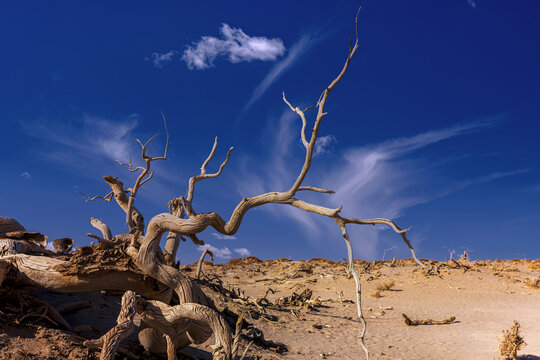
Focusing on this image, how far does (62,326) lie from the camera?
5.88 meters

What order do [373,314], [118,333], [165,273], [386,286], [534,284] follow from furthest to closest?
[386,286] < [534,284] < [373,314] < [165,273] < [118,333]

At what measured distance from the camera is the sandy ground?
648 centimetres

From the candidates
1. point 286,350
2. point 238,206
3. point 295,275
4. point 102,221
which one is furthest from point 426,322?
point 102,221

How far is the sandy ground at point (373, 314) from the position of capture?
648 cm

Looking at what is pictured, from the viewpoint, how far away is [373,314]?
44.1 feet

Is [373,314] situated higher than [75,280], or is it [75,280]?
[373,314]

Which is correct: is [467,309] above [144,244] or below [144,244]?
above

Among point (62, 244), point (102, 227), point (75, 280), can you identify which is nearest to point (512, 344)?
point (75, 280)

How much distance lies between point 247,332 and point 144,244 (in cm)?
419

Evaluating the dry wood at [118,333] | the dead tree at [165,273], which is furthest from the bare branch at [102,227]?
the dry wood at [118,333]

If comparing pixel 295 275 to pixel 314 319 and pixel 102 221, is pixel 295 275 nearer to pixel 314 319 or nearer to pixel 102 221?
pixel 314 319

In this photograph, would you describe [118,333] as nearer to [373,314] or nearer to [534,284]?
[373,314]

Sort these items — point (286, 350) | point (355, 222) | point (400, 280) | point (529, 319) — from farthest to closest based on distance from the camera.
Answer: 1. point (400, 280)
2. point (529, 319)
3. point (286, 350)
4. point (355, 222)

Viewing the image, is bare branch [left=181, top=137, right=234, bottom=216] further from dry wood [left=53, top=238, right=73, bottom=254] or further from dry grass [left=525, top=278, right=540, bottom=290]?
dry grass [left=525, top=278, right=540, bottom=290]
